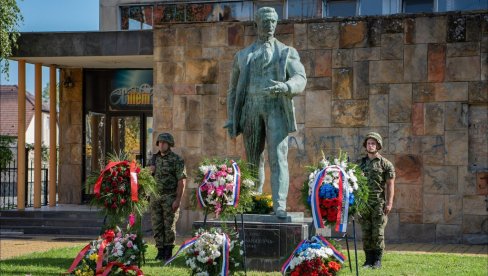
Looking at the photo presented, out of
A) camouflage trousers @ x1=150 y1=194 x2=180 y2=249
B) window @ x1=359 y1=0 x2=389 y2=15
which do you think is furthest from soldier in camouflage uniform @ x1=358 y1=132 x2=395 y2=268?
window @ x1=359 y1=0 x2=389 y2=15

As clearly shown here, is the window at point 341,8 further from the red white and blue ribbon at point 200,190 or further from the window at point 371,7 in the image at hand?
the red white and blue ribbon at point 200,190

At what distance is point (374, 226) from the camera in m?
11.5

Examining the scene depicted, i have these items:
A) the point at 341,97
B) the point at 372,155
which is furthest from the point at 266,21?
the point at 341,97

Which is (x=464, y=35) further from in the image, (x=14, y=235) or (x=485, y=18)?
(x=14, y=235)

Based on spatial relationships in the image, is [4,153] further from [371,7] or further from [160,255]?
[160,255]

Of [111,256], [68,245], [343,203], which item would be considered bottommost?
[68,245]

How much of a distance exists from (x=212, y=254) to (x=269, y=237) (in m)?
1.70

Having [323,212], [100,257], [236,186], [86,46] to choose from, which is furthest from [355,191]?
[86,46]

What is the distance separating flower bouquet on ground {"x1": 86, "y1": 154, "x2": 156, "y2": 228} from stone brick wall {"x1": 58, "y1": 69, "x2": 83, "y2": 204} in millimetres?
11879

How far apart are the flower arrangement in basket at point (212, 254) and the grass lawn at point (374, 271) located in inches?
48.3

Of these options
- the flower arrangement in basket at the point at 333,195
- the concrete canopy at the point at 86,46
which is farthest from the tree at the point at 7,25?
the flower arrangement in basket at the point at 333,195

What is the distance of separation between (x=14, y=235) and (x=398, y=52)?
27.2ft

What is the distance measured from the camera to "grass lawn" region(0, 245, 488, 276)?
439 inches

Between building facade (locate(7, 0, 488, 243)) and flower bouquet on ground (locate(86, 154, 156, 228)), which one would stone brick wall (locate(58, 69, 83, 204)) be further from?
flower bouquet on ground (locate(86, 154, 156, 228))
